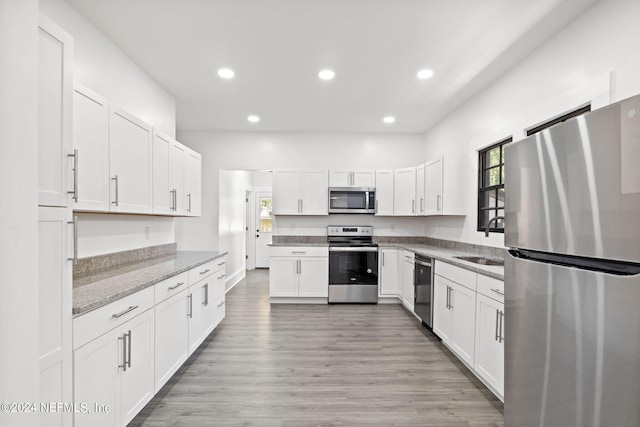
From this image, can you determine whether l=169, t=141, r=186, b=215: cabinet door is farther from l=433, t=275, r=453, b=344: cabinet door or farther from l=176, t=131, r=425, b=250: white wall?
l=433, t=275, r=453, b=344: cabinet door

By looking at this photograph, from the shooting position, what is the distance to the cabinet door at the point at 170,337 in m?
2.14

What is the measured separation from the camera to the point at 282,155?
17.5ft

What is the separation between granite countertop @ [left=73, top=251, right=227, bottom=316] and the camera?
154 cm

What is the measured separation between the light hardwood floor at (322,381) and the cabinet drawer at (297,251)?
118 centimetres

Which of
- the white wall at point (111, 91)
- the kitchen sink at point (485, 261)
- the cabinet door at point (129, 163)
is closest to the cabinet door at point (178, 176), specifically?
the white wall at point (111, 91)

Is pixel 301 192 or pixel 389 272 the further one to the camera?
pixel 301 192

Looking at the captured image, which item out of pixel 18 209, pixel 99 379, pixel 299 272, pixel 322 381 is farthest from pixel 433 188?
pixel 18 209

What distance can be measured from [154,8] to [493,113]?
324 cm

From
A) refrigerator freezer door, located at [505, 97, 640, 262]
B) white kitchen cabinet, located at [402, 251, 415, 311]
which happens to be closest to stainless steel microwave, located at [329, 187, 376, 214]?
white kitchen cabinet, located at [402, 251, 415, 311]

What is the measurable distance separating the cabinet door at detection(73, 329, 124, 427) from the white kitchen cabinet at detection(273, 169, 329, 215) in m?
3.42

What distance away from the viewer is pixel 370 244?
5070 millimetres

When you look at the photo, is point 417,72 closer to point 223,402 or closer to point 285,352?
point 285,352

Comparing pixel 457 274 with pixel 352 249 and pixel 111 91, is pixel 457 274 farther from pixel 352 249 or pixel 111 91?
pixel 111 91

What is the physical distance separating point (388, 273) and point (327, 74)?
306 cm
